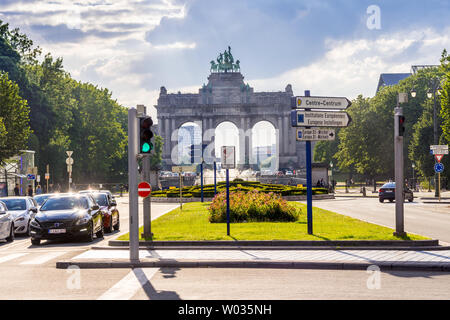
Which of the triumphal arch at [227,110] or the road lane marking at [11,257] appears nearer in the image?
the road lane marking at [11,257]

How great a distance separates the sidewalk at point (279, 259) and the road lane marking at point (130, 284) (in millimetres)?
774

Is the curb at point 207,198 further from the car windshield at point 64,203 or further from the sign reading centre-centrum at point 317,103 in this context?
the sign reading centre-centrum at point 317,103

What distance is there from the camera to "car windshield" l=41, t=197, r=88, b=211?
20.0m

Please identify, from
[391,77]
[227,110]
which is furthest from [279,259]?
[391,77]

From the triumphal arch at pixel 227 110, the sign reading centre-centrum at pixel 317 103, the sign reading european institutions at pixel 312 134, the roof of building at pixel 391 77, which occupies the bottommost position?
the sign reading european institutions at pixel 312 134

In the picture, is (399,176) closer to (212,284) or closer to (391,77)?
(212,284)

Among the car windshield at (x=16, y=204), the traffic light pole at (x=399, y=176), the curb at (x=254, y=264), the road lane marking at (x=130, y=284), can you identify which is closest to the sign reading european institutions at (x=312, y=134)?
the traffic light pole at (x=399, y=176)

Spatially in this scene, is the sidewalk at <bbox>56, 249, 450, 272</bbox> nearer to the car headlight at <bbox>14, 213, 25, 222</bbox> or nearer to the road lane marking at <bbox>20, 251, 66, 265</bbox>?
the road lane marking at <bbox>20, 251, 66, 265</bbox>

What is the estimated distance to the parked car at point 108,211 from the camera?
2242cm

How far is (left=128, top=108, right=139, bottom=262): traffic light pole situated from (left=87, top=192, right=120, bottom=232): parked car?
940cm

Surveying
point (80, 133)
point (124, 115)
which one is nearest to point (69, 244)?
point (80, 133)

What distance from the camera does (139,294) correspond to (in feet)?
31.2

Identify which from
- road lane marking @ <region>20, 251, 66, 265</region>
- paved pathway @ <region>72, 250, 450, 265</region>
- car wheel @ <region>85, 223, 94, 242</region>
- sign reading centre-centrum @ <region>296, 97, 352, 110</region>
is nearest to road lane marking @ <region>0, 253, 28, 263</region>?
road lane marking @ <region>20, 251, 66, 265</region>
